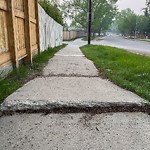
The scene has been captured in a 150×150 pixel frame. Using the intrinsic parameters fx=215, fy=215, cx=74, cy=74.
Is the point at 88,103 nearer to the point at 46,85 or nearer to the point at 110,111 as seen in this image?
the point at 110,111

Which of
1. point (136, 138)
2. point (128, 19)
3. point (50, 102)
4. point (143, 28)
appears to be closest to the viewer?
point (136, 138)

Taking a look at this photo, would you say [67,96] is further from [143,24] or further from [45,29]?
[143,24]

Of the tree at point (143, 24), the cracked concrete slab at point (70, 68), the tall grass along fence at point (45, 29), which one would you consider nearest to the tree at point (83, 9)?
the tree at point (143, 24)

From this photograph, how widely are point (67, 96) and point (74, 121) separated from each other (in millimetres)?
732

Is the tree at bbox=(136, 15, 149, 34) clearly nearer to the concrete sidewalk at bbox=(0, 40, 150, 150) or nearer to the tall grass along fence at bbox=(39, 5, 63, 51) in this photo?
the tall grass along fence at bbox=(39, 5, 63, 51)

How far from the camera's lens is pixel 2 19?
4035 millimetres

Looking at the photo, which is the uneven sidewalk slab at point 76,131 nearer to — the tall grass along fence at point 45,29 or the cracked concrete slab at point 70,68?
the cracked concrete slab at point 70,68

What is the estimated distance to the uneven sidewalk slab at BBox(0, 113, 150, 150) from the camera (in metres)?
2.06

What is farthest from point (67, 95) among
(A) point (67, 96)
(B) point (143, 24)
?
(B) point (143, 24)

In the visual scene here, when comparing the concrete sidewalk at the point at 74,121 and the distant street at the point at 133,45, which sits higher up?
the concrete sidewalk at the point at 74,121

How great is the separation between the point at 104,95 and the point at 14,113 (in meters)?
1.40

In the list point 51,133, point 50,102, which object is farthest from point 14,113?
point 51,133

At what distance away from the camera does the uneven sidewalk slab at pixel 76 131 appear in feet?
6.76

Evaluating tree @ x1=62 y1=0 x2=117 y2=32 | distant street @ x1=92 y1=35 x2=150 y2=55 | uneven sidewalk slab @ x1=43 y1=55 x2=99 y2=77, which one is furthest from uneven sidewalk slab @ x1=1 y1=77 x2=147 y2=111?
tree @ x1=62 y1=0 x2=117 y2=32
